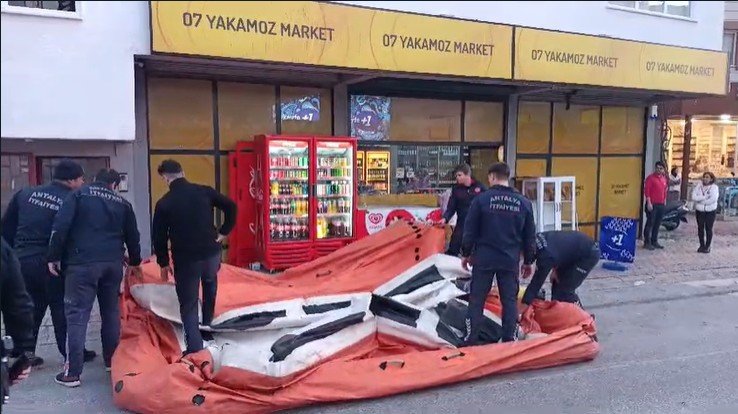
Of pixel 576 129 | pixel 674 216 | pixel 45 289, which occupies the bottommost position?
pixel 674 216

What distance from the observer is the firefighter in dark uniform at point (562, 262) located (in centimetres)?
573

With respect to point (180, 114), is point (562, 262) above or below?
below

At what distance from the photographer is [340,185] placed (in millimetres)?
9469

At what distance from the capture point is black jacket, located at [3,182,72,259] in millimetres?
4930

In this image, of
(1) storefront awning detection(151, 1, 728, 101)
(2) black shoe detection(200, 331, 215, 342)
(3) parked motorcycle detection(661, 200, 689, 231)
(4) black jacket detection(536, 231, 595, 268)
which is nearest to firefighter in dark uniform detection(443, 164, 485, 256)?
(1) storefront awning detection(151, 1, 728, 101)

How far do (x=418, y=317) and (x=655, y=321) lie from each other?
313cm

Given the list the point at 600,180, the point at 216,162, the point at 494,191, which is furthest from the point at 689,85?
the point at 216,162

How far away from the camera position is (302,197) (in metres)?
9.12

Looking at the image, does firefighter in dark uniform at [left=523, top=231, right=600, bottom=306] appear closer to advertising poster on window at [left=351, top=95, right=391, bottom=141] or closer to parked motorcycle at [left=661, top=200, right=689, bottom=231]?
advertising poster on window at [left=351, top=95, right=391, bottom=141]

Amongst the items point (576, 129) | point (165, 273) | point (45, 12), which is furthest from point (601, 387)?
point (576, 129)

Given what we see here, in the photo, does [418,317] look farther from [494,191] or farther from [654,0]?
[654,0]

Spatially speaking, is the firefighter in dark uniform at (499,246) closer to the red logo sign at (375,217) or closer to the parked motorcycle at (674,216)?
the red logo sign at (375,217)

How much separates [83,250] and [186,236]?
2.47ft

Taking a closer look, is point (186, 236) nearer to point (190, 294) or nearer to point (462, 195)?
point (190, 294)
